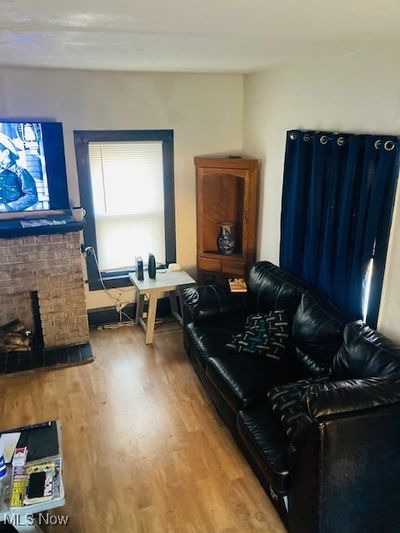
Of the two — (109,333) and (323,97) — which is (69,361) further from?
(323,97)

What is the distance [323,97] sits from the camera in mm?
2861

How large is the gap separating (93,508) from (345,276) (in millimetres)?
1969

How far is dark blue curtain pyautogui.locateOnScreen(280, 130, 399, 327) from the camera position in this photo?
7.80 feet

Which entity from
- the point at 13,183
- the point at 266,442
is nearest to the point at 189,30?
the point at 266,442

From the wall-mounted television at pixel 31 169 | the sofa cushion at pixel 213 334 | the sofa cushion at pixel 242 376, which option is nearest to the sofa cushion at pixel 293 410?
the sofa cushion at pixel 242 376

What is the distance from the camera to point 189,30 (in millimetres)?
1873

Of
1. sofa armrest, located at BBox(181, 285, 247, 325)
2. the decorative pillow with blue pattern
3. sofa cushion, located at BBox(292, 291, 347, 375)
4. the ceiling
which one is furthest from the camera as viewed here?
sofa armrest, located at BBox(181, 285, 247, 325)

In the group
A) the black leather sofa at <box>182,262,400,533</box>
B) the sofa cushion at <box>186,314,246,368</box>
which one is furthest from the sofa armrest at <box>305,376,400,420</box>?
the sofa cushion at <box>186,314,246,368</box>

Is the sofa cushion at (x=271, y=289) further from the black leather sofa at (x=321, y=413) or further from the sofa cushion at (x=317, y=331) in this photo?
the sofa cushion at (x=317, y=331)

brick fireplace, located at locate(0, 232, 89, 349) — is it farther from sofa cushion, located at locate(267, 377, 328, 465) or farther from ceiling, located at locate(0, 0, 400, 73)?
sofa cushion, located at locate(267, 377, 328, 465)

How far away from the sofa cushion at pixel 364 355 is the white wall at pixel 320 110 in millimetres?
257

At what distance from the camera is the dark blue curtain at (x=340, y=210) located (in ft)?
7.80

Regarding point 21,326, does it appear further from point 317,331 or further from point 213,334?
point 317,331

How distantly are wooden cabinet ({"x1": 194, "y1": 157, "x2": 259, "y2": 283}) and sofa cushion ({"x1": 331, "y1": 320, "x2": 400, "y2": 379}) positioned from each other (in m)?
1.66
